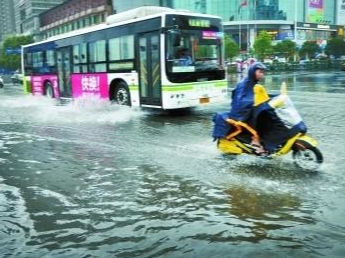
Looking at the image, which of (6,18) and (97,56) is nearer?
(97,56)

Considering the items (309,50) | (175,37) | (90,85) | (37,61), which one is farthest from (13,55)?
(175,37)

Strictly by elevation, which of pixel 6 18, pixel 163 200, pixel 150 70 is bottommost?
pixel 163 200

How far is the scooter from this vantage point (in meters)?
6.68

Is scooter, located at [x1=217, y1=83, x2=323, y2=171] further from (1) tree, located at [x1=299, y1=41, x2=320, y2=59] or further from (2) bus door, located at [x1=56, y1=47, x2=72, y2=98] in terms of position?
(1) tree, located at [x1=299, y1=41, x2=320, y2=59]

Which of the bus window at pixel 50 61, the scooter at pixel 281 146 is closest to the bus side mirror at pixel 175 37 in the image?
the scooter at pixel 281 146

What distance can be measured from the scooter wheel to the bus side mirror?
6.82 m

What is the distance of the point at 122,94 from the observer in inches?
595

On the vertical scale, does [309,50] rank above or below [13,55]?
below

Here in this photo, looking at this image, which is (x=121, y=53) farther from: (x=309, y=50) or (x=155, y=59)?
(x=309, y=50)

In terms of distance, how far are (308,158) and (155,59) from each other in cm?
743

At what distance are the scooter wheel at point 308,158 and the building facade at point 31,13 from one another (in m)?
124

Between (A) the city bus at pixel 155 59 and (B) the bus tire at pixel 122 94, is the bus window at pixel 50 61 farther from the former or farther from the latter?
(B) the bus tire at pixel 122 94

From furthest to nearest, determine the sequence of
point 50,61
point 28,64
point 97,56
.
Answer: point 28,64, point 50,61, point 97,56

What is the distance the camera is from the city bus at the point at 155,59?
13.1 metres
